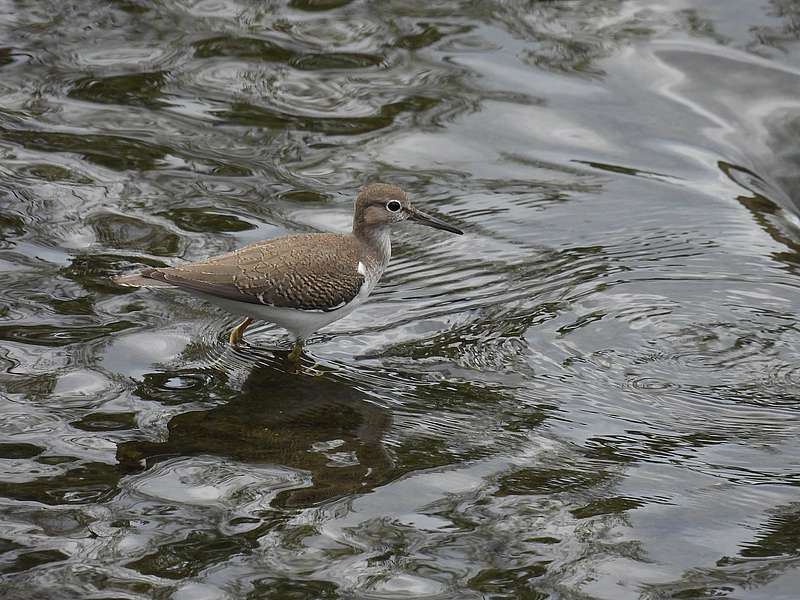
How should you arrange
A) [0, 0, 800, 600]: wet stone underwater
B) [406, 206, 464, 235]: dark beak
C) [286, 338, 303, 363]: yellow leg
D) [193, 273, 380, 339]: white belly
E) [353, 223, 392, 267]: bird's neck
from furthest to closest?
Answer: [406, 206, 464, 235]: dark beak → [353, 223, 392, 267]: bird's neck → [286, 338, 303, 363]: yellow leg → [193, 273, 380, 339]: white belly → [0, 0, 800, 600]: wet stone underwater

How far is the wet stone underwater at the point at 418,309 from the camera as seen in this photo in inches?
243

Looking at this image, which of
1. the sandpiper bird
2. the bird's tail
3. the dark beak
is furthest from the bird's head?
the bird's tail

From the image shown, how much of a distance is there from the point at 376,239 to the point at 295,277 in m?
0.87

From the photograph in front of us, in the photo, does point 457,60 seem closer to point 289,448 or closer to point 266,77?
point 266,77

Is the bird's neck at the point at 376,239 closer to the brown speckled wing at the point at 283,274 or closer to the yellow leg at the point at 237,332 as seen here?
the brown speckled wing at the point at 283,274

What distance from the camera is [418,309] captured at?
28.5ft

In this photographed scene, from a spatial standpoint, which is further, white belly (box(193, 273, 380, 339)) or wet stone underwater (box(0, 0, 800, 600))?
white belly (box(193, 273, 380, 339))

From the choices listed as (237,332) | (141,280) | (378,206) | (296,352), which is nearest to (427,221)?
(378,206)

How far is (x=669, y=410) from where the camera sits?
7.44 metres

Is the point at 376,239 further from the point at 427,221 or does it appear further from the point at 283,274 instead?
the point at 283,274

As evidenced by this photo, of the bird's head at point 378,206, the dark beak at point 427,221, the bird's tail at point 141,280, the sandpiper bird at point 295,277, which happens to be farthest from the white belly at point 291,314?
the dark beak at point 427,221

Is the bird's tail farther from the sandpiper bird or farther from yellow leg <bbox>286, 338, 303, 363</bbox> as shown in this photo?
yellow leg <bbox>286, 338, 303, 363</bbox>

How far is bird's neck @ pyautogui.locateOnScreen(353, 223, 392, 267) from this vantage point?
8539mm

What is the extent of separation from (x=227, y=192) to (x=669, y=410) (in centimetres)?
434
